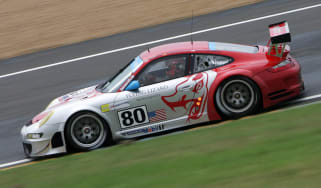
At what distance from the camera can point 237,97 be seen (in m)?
8.62

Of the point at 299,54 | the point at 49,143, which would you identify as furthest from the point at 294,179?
the point at 299,54

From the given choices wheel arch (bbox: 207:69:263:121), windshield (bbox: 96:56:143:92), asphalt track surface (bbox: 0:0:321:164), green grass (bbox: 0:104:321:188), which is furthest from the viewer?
asphalt track surface (bbox: 0:0:321:164)

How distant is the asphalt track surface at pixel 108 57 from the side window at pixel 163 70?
8.28 ft

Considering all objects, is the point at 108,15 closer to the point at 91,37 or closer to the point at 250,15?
the point at 91,37

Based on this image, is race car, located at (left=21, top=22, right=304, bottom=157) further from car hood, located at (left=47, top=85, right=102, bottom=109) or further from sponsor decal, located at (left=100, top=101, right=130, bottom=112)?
car hood, located at (left=47, top=85, right=102, bottom=109)

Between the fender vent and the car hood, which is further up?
the car hood

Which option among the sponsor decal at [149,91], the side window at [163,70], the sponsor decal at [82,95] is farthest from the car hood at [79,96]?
the side window at [163,70]

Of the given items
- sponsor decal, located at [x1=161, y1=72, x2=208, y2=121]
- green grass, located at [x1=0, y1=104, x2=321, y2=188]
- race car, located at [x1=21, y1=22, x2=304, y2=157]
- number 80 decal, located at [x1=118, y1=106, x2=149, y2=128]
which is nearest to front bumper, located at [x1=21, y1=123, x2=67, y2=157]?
race car, located at [x1=21, y1=22, x2=304, y2=157]

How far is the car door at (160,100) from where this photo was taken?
8500 mm

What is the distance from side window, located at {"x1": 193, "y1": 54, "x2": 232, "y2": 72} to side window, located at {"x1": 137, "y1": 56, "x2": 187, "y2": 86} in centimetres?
22

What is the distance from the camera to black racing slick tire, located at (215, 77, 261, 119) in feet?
28.0

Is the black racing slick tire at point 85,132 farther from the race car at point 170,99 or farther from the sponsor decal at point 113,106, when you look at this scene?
the sponsor decal at point 113,106

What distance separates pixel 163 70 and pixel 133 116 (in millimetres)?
914

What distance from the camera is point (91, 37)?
16234 mm
